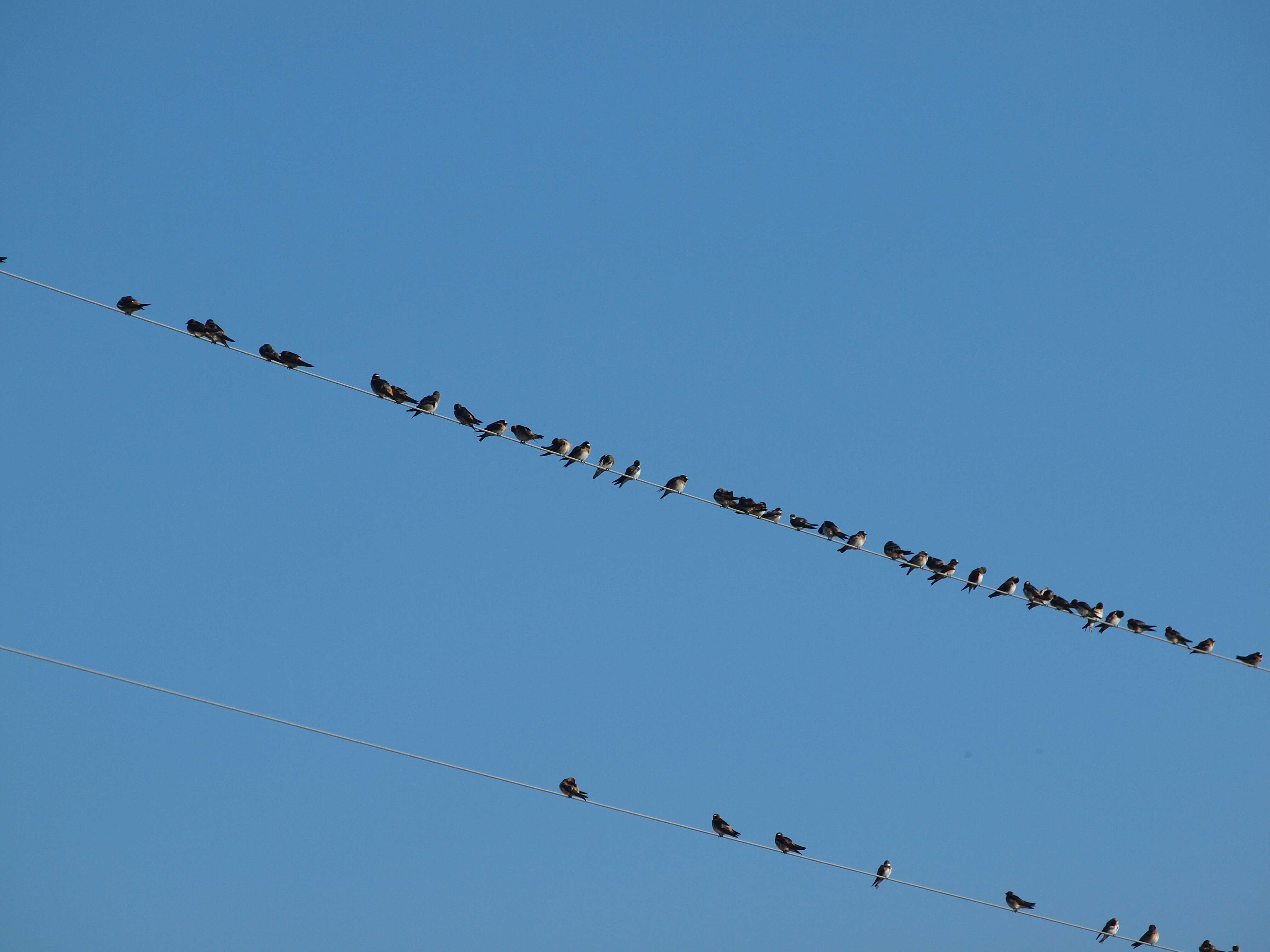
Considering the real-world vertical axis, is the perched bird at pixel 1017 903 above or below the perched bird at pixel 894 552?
below

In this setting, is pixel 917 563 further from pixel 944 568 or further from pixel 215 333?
pixel 215 333

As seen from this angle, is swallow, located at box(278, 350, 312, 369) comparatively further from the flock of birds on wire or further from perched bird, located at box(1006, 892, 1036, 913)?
perched bird, located at box(1006, 892, 1036, 913)

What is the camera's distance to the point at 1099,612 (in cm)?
2206

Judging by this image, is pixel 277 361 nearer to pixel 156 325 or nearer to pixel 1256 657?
pixel 156 325

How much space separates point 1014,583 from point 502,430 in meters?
8.57

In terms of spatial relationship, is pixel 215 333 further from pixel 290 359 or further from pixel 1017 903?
pixel 1017 903

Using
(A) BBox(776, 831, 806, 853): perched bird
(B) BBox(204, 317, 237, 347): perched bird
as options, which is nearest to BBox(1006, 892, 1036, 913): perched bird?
(A) BBox(776, 831, 806, 853): perched bird

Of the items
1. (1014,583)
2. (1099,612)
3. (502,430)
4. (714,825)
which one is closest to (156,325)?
(502,430)

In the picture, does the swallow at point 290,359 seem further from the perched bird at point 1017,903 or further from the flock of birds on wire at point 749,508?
the perched bird at point 1017,903

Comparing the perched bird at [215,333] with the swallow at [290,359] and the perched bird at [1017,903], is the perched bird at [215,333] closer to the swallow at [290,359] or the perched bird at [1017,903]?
the swallow at [290,359]

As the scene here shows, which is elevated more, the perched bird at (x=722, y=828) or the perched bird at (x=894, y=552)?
the perched bird at (x=894, y=552)

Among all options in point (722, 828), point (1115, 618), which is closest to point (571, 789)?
A: point (722, 828)

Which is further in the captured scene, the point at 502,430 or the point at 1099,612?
the point at 1099,612

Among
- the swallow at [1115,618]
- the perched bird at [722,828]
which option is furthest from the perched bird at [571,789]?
the swallow at [1115,618]
